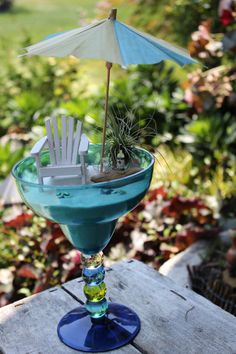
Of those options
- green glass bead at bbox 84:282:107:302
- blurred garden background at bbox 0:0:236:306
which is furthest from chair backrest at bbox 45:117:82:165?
green glass bead at bbox 84:282:107:302

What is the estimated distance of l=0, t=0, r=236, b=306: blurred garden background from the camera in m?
2.66

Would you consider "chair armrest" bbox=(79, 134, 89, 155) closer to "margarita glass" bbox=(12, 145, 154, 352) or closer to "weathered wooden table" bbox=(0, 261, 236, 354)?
"margarita glass" bbox=(12, 145, 154, 352)

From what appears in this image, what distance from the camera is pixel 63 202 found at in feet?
3.92

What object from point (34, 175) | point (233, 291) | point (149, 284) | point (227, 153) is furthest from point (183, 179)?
point (34, 175)

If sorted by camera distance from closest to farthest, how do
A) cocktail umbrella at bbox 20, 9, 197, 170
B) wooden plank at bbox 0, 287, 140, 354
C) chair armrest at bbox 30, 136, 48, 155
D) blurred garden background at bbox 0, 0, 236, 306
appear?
cocktail umbrella at bbox 20, 9, 197, 170, chair armrest at bbox 30, 136, 48, 155, wooden plank at bbox 0, 287, 140, 354, blurred garden background at bbox 0, 0, 236, 306

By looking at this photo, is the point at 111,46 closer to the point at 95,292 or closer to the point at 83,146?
the point at 83,146

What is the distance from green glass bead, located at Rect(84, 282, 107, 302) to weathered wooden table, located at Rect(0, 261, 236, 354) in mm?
144

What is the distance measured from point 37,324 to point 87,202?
0.50 m

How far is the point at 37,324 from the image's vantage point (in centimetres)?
150

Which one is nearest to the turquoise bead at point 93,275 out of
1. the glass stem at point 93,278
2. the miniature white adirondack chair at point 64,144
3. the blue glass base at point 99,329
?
the glass stem at point 93,278

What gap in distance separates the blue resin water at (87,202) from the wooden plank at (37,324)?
287 mm

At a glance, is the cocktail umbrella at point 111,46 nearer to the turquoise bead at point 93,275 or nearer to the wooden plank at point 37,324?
the turquoise bead at point 93,275

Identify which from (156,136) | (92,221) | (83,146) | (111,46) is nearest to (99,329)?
(92,221)

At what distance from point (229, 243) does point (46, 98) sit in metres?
2.97
